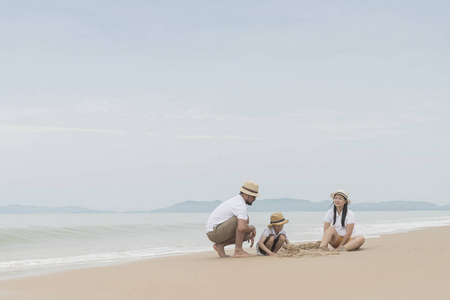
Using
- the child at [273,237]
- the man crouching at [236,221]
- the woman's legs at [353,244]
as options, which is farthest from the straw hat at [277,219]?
the woman's legs at [353,244]

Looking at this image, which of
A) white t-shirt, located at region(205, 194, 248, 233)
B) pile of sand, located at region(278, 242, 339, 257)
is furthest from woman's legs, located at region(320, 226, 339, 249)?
white t-shirt, located at region(205, 194, 248, 233)

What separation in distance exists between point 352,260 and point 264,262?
40.6 inches

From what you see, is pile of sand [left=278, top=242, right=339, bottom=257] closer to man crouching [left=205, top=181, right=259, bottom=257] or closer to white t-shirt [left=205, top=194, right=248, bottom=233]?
man crouching [left=205, top=181, right=259, bottom=257]

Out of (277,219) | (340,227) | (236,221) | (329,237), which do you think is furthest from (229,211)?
(340,227)

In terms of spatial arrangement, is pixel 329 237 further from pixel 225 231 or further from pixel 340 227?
pixel 225 231

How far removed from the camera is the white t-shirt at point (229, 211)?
265 inches

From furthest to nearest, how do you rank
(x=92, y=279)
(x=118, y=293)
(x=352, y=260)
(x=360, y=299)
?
(x=352, y=260)
(x=92, y=279)
(x=118, y=293)
(x=360, y=299)

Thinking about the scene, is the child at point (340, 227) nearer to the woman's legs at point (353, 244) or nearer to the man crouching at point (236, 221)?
the woman's legs at point (353, 244)

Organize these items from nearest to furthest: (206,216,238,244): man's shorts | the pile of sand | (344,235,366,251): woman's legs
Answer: the pile of sand → (206,216,238,244): man's shorts → (344,235,366,251): woman's legs

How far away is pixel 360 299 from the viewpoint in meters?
3.72

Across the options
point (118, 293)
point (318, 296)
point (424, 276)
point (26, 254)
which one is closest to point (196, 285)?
point (118, 293)

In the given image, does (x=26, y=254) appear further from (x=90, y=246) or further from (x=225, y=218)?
(x=225, y=218)

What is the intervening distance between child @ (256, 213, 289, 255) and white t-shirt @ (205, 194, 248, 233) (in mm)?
471

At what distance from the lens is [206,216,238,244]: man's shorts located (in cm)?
686
